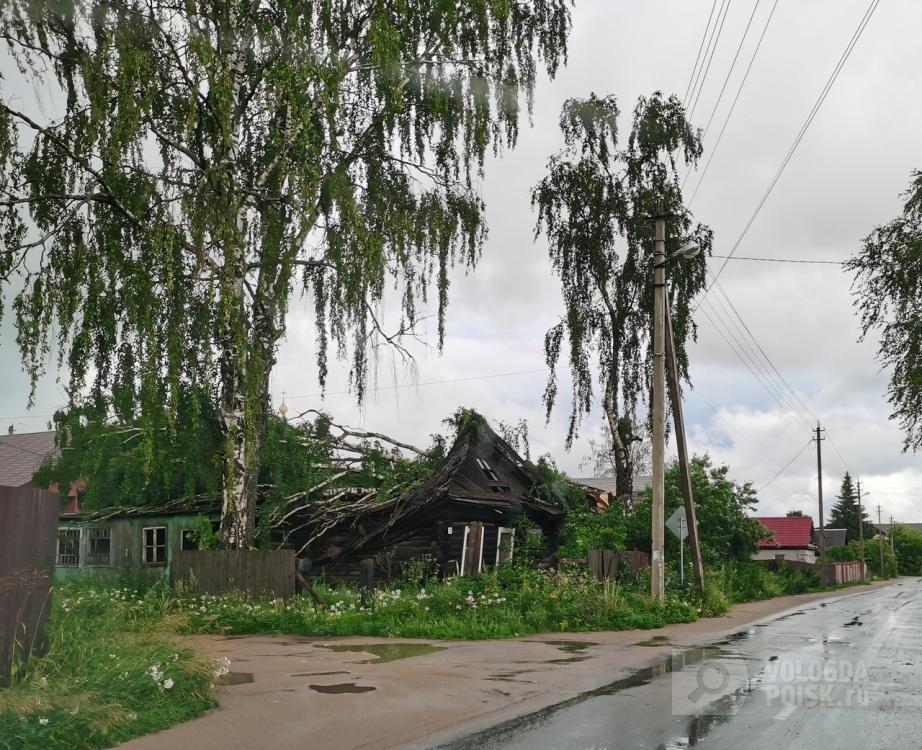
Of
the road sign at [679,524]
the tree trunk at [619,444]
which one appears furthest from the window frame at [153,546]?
the tree trunk at [619,444]

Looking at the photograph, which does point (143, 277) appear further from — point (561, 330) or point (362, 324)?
point (561, 330)

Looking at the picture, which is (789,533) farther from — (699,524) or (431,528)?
(431,528)

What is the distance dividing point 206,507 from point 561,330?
46.9 ft

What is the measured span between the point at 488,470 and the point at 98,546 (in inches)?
488

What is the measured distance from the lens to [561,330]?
112 feet

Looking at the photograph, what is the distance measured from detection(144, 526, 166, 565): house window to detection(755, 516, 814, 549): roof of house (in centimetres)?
6408

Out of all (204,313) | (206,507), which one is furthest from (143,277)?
(206,507)

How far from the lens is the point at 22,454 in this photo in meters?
40.0

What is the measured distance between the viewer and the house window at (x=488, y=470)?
29.5m

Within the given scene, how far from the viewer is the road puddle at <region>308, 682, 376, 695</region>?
394 inches

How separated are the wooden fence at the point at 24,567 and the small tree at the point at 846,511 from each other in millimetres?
118035

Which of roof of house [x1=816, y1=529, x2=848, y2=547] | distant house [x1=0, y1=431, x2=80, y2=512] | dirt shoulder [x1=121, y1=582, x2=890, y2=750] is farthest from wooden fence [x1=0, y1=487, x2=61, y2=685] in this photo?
roof of house [x1=816, y1=529, x2=848, y2=547]

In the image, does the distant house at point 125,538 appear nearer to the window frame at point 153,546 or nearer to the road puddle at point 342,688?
the window frame at point 153,546

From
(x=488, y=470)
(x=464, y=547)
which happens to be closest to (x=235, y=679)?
(x=464, y=547)
